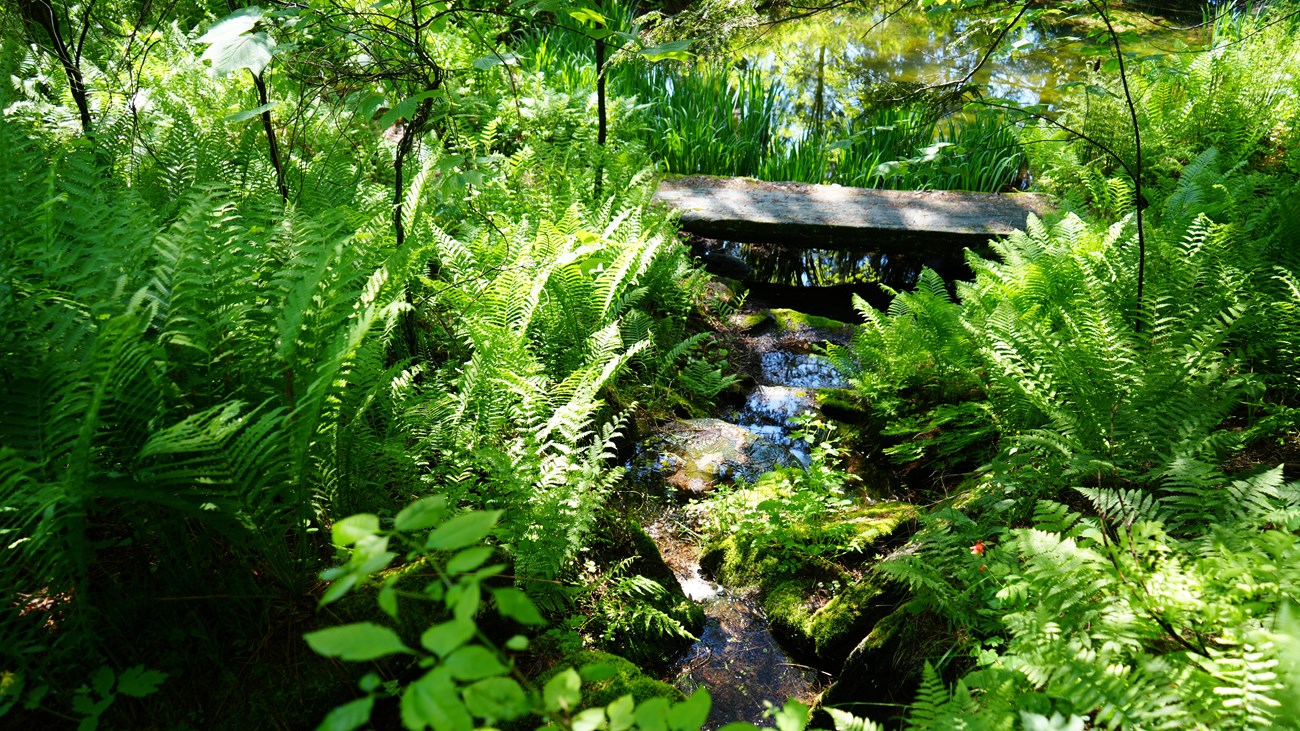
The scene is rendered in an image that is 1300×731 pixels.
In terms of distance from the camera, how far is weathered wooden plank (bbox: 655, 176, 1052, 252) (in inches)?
212

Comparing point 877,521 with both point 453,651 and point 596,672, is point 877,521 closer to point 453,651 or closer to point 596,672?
point 596,672

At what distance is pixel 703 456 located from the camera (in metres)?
3.49

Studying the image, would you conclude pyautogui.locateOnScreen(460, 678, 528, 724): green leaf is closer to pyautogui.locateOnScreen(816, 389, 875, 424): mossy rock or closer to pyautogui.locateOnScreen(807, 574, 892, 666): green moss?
pyautogui.locateOnScreen(807, 574, 892, 666): green moss

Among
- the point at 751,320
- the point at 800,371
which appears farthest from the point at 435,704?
the point at 751,320

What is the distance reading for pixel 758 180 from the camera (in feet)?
20.5

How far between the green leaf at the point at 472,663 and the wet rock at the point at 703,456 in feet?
8.46

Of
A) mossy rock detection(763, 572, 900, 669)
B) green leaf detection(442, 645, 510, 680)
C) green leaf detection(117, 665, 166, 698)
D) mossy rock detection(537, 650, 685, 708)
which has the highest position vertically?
green leaf detection(442, 645, 510, 680)

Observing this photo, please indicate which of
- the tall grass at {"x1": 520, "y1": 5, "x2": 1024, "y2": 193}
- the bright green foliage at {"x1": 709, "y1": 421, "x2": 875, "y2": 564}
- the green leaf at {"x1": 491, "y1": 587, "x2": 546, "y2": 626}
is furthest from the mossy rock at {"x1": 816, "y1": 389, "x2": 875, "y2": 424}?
the green leaf at {"x1": 491, "y1": 587, "x2": 546, "y2": 626}

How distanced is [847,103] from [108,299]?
8.31m

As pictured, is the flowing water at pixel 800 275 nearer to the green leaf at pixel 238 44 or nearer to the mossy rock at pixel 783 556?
the mossy rock at pixel 783 556

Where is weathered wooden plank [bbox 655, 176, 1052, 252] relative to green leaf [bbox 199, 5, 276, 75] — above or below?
below

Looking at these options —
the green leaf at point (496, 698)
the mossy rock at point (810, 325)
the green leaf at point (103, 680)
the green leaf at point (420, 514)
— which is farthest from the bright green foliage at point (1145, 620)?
the mossy rock at point (810, 325)

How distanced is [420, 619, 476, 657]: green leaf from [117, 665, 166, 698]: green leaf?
1.08m

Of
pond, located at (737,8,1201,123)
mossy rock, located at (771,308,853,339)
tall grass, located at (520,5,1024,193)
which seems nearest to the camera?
mossy rock, located at (771,308,853,339)
